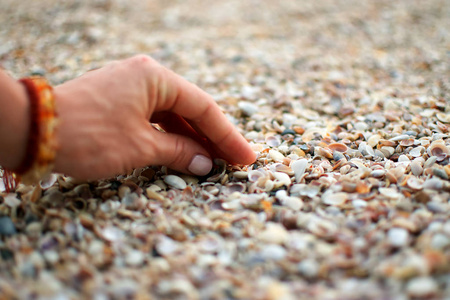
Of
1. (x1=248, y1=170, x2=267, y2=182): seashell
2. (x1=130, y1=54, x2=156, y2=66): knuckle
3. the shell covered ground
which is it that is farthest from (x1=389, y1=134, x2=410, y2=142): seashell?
(x1=130, y1=54, x2=156, y2=66): knuckle

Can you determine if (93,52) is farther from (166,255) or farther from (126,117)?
(166,255)

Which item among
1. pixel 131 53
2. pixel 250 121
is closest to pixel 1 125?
pixel 250 121

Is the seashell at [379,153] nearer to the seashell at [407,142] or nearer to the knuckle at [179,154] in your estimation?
the seashell at [407,142]

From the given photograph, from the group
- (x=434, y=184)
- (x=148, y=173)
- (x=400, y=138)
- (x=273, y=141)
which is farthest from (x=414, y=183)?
(x=148, y=173)

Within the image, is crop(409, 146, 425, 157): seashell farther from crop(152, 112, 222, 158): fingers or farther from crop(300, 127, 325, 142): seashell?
crop(152, 112, 222, 158): fingers

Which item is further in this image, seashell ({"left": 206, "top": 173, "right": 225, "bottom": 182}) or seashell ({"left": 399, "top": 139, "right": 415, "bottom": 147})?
seashell ({"left": 399, "top": 139, "right": 415, "bottom": 147})

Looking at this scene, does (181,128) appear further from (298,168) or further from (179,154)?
(298,168)
